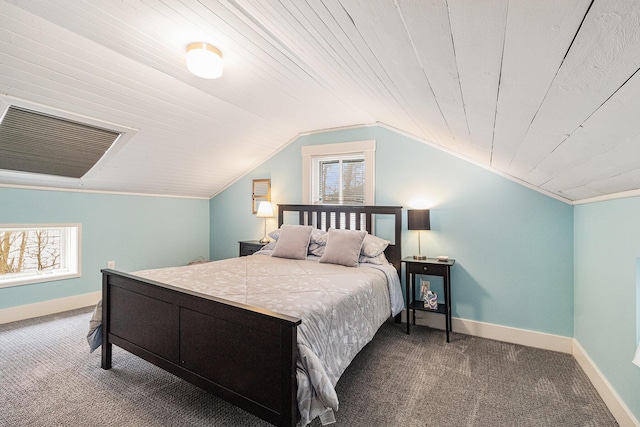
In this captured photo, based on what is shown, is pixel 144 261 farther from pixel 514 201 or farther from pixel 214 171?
pixel 514 201

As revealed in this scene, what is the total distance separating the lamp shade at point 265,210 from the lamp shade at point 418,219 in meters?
1.98

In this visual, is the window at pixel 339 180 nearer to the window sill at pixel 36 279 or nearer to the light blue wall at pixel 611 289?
the light blue wall at pixel 611 289

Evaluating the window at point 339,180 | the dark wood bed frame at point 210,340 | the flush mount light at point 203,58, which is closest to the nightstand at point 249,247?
the window at point 339,180

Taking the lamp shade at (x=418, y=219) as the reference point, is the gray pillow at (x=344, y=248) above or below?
below

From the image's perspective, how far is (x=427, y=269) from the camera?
311 centimetres

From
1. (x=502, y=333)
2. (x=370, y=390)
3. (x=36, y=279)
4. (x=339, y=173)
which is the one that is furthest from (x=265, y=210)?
(x=502, y=333)

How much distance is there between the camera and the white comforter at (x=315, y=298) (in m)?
1.46

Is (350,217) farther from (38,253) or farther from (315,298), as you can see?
(38,253)

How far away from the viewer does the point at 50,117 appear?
8.68ft

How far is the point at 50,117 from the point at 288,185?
2.62 meters

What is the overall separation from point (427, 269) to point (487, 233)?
718 millimetres

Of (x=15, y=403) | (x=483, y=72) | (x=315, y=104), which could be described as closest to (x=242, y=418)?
(x=15, y=403)

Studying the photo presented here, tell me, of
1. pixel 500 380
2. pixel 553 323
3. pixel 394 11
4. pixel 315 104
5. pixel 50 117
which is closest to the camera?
pixel 394 11

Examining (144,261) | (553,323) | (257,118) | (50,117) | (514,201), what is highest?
(257,118)
